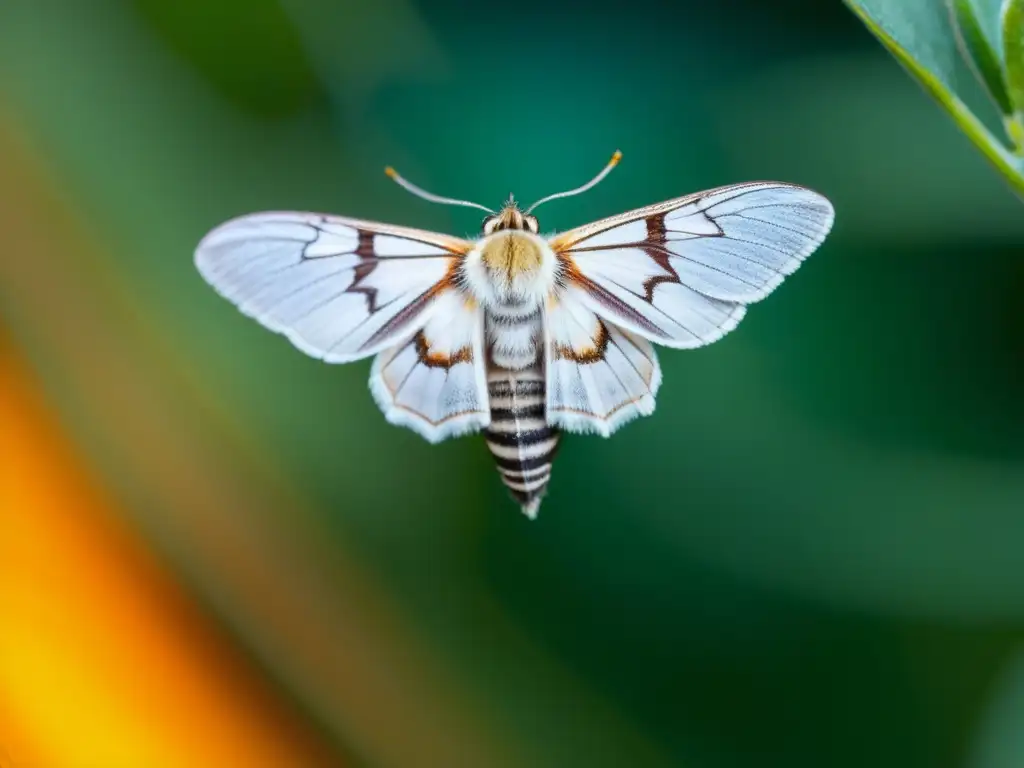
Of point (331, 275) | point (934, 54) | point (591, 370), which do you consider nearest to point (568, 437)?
point (591, 370)

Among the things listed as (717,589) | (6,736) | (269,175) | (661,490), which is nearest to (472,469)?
(661,490)

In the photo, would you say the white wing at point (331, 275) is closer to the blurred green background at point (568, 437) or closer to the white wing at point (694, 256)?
the white wing at point (694, 256)

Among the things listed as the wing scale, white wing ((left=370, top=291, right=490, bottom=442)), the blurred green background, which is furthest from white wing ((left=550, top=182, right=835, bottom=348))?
the blurred green background

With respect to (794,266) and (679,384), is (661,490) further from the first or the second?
(794,266)

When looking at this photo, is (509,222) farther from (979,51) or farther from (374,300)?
(979,51)

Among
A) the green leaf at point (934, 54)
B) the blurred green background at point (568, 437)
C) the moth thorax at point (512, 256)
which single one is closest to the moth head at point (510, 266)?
the moth thorax at point (512, 256)

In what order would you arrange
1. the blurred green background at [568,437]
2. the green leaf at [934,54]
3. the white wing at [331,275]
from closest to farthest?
the green leaf at [934,54], the white wing at [331,275], the blurred green background at [568,437]
